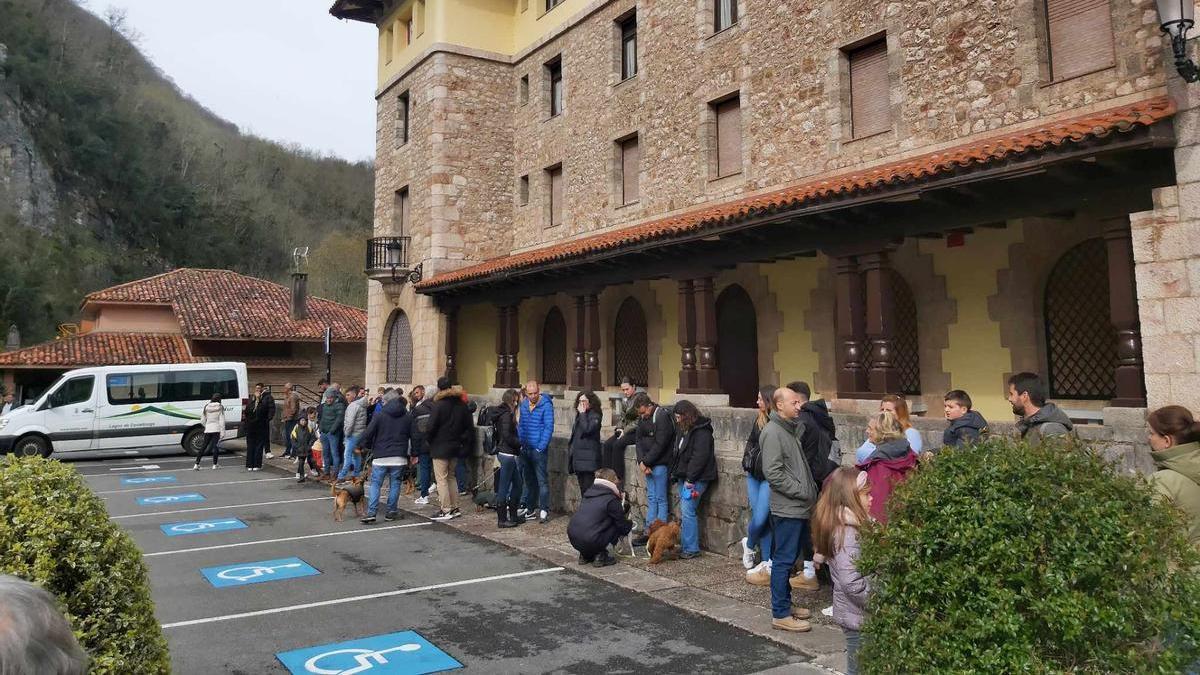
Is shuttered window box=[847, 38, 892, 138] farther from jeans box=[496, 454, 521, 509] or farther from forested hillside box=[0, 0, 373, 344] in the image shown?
forested hillside box=[0, 0, 373, 344]

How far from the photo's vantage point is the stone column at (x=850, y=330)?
384 inches

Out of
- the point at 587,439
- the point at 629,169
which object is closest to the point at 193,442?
the point at 629,169

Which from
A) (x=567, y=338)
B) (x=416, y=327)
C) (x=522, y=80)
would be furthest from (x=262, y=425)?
(x=522, y=80)

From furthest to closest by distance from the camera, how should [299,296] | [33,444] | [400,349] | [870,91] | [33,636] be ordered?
1. [299,296]
2. [400,349]
3. [33,444]
4. [870,91]
5. [33,636]

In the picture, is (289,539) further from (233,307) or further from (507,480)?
(233,307)

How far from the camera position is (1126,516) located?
2719 millimetres

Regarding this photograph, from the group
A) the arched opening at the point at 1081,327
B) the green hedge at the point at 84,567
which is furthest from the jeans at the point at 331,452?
the arched opening at the point at 1081,327

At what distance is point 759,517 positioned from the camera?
6859 mm

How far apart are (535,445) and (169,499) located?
697cm

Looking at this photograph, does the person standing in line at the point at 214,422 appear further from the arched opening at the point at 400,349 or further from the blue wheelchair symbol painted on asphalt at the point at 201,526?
the blue wheelchair symbol painted on asphalt at the point at 201,526

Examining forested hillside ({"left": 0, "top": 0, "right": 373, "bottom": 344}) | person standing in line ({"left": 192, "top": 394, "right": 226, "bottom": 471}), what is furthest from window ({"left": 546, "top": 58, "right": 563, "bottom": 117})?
forested hillside ({"left": 0, "top": 0, "right": 373, "bottom": 344})

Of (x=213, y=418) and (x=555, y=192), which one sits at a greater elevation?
(x=555, y=192)

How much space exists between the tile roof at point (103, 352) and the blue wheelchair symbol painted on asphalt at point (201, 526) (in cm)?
1849

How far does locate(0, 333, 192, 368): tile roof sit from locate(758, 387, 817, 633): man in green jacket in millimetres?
26089
